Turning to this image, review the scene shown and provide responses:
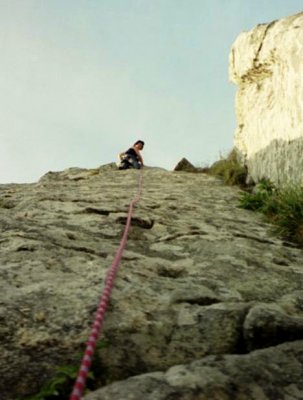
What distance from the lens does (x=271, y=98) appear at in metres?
9.27

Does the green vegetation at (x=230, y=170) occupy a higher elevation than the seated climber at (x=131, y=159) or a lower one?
lower

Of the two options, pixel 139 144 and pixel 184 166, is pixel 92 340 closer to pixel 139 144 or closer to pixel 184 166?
pixel 184 166

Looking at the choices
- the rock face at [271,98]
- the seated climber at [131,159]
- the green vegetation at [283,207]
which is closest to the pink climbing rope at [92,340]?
the green vegetation at [283,207]

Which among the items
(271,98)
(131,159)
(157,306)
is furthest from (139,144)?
(157,306)

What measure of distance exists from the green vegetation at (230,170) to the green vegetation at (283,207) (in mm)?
2282

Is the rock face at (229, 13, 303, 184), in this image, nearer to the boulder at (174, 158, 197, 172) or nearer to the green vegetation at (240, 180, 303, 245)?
the green vegetation at (240, 180, 303, 245)

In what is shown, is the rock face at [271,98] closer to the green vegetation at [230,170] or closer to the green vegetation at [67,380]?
the green vegetation at [230,170]

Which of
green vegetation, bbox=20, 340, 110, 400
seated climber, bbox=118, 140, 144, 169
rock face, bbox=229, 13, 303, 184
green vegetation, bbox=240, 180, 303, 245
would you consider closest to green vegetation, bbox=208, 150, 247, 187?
rock face, bbox=229, 13, 303, 184

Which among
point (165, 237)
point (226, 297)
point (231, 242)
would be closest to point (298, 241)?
point (231, 242)

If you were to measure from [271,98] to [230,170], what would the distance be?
6.89 ft

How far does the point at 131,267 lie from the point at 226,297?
0.88m

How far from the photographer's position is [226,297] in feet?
12.4

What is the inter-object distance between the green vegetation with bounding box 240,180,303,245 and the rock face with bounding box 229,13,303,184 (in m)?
0.37

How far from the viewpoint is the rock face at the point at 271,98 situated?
7668mm
